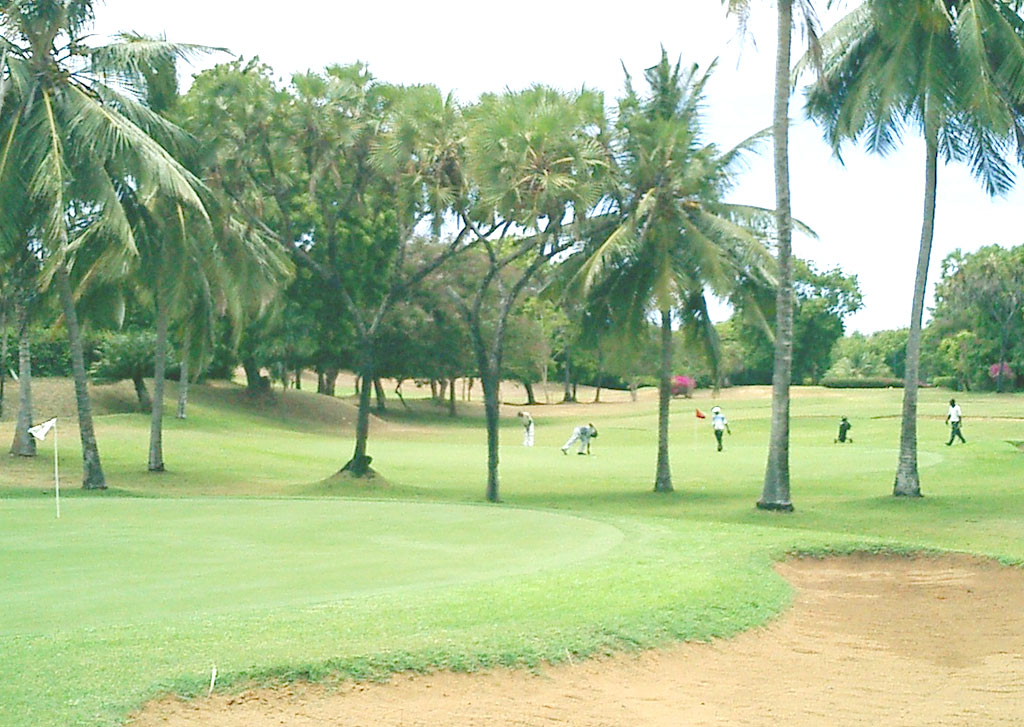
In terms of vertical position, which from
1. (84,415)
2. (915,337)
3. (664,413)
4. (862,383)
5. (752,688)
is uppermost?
(915,337)

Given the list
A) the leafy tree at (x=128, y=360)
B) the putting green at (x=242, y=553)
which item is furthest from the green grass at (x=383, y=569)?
the leafy tree at (x=128, y=360)

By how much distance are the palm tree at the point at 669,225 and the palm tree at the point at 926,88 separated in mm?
2928

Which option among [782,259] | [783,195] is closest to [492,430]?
[782,259]

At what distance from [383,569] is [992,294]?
91.7m

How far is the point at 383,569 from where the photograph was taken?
12703 millimetres

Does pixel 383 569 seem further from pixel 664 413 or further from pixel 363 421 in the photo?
pixel 363 421

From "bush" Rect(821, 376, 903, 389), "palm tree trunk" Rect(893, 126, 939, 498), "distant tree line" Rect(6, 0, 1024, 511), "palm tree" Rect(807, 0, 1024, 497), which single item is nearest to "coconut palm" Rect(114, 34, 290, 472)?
"distant tree line" Rect(6, 0, 1024, 511)

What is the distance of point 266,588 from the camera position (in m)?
11.2

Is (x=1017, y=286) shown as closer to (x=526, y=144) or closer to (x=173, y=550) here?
(x=526, y=144)

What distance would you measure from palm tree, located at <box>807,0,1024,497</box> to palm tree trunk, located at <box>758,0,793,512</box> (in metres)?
1.51

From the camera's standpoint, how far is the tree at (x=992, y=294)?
94.0 metres

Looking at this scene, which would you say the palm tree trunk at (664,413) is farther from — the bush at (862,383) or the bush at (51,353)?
the bush at (862,383)

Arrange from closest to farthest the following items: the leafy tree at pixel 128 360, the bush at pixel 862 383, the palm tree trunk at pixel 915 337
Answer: the palm tree trunk at pixel 915 337 < the leafy tree at pixel 128 360 < the bush at pixel 862 383

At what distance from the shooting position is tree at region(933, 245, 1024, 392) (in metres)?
94.0
